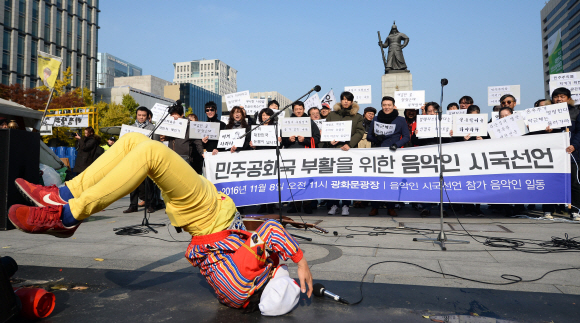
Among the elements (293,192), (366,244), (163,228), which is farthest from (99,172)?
(293,192)

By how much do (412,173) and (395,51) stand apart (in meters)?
8.09

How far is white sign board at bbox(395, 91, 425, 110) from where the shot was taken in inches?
375

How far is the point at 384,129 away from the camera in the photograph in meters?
7.85

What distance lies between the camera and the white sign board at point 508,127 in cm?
742

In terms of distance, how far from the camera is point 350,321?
7.82 feet

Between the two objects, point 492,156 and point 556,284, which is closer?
point 556,284

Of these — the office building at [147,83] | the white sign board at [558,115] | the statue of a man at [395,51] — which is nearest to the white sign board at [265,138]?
the white sign board at [558,115]

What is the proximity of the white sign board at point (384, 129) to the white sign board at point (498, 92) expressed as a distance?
14.6 ft

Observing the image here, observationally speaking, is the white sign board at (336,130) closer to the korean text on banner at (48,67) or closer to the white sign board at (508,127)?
the white sign board at (508,127)

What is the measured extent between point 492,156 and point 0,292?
7.40 meters

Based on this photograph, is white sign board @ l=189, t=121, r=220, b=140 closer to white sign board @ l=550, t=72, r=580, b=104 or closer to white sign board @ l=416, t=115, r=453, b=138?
white sign board @ l=416, t=115, r=453, b=138

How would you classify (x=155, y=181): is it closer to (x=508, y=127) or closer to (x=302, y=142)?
(x=302, y=142)

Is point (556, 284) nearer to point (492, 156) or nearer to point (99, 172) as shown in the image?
point (99, 172)

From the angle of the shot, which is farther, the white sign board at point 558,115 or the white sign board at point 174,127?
the white sign board at point 174,127
